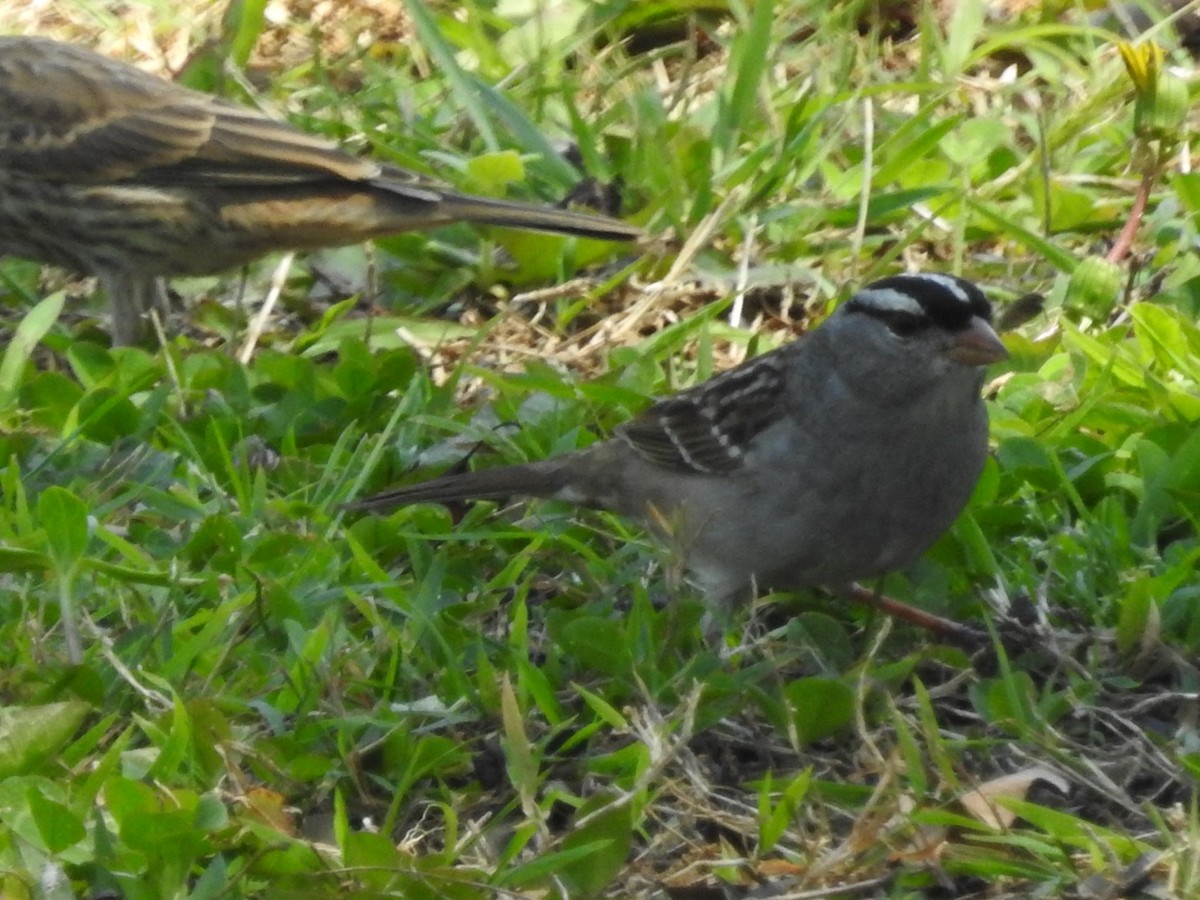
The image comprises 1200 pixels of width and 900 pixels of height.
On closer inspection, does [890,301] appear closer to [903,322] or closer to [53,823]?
[903,322]

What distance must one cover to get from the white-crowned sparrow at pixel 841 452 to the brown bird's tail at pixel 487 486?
1.5 inches

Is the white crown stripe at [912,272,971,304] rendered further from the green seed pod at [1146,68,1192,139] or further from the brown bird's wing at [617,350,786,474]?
the green seed pod at [1146,68,1192,139]

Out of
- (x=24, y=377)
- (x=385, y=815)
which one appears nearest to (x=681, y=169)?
(x=24, y=377)

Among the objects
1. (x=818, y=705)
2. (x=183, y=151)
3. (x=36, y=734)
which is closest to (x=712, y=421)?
(x=818, y=705)

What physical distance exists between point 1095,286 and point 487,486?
72.5 inches

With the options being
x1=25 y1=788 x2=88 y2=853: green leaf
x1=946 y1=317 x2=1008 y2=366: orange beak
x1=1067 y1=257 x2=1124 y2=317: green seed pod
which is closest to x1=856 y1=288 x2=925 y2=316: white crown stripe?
x1=946 y1=317 x2=1008 y2=366: orange beak

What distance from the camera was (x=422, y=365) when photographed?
5723 mm

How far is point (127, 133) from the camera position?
6758 millimetres

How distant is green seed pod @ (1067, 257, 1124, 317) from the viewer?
5.68m

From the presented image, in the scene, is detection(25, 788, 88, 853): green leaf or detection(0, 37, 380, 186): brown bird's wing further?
detection(0, 37, 380, 186): brown bird's wing

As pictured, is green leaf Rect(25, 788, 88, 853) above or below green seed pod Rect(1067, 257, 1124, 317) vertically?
above

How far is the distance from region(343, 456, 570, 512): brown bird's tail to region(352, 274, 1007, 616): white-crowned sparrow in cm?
4

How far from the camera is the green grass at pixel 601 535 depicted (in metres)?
3.60

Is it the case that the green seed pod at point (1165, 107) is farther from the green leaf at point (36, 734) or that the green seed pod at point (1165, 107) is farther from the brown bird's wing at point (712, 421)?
the green leaf at point (36, 734)
